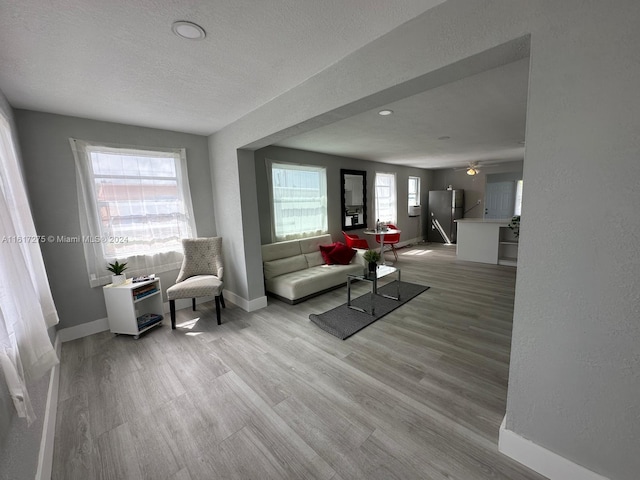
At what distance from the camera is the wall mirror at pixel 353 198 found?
18.6 feet

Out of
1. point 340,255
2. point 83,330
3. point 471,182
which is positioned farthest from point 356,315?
point 471,182

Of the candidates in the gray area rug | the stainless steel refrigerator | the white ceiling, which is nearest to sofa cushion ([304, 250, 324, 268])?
the gray area rug

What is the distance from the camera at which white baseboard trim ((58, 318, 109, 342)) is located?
2.75 meters

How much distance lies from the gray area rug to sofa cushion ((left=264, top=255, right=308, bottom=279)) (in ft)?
3.32

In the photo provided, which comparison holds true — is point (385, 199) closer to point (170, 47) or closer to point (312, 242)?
point (312, 242)

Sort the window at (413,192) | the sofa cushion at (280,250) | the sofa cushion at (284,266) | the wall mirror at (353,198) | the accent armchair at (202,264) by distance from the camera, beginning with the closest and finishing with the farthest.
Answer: the accent armchair at (202,264) → the sofa cushion at (284,266) → the sofa cushion at (280,250) → the wall mirror at (353,198) → the window at (413,192)

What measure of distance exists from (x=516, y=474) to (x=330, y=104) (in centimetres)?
250

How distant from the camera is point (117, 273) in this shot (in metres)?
2.88

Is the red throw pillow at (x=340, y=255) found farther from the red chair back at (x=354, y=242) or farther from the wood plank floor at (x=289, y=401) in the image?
the wood plank floor at (x=289, y=401)

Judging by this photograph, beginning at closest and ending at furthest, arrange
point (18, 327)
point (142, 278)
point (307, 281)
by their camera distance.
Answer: point (18, 327)
point (142, 278)
point (307, 281)

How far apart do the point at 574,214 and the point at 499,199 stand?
25.3 ft

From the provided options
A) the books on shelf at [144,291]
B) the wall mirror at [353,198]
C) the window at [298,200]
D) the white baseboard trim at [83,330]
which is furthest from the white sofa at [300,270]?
the white baseboard trim at [83,330]

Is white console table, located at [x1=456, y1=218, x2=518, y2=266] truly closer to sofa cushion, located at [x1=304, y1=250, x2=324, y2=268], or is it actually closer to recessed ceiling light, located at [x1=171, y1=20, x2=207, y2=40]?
sofa cushion, located at [x1=304, y1=250, x2=324, y2=268]

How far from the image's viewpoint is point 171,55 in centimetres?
170
